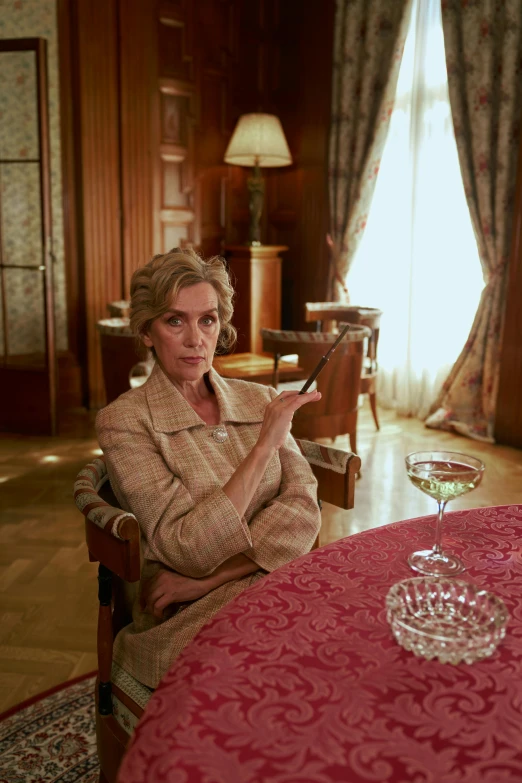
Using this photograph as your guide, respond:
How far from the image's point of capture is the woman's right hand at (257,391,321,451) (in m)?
1.39

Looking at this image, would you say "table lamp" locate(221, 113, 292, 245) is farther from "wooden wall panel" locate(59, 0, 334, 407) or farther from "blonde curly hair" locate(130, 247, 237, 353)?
"blonde curly hair" locate(130, 247, 237, 353)

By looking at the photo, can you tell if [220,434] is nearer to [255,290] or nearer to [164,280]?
[164,280]

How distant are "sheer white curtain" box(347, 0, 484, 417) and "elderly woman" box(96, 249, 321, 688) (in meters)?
3.86

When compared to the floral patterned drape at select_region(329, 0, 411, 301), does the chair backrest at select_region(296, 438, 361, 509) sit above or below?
below

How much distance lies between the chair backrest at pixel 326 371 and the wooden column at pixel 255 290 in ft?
6.49

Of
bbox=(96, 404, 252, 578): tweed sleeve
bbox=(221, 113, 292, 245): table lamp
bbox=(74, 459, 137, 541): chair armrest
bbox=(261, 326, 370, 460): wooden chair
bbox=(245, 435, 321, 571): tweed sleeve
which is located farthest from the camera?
bbox=(221, 113, 292, 245): table lamp

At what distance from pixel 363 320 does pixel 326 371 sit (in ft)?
3.54

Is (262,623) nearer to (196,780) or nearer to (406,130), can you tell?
(196,780)

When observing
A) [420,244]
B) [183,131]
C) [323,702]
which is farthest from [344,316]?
[323,702]

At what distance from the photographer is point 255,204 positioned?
5.81m

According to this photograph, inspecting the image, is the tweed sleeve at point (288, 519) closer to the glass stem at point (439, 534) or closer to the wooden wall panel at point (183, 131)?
the glass stem at point (439, 534)

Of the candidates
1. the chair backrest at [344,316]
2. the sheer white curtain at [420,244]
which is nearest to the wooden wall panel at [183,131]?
the sheer white curtain at [420,244]

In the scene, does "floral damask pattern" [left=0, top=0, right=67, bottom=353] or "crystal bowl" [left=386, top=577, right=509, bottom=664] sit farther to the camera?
"floral damask pattern" [left=0, top=0, right=67, bottom=353]

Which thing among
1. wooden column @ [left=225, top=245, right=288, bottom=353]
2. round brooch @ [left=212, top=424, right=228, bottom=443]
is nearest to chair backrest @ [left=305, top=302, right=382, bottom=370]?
wooden column @ [left=225, top=245, right=288, bottom=353]
